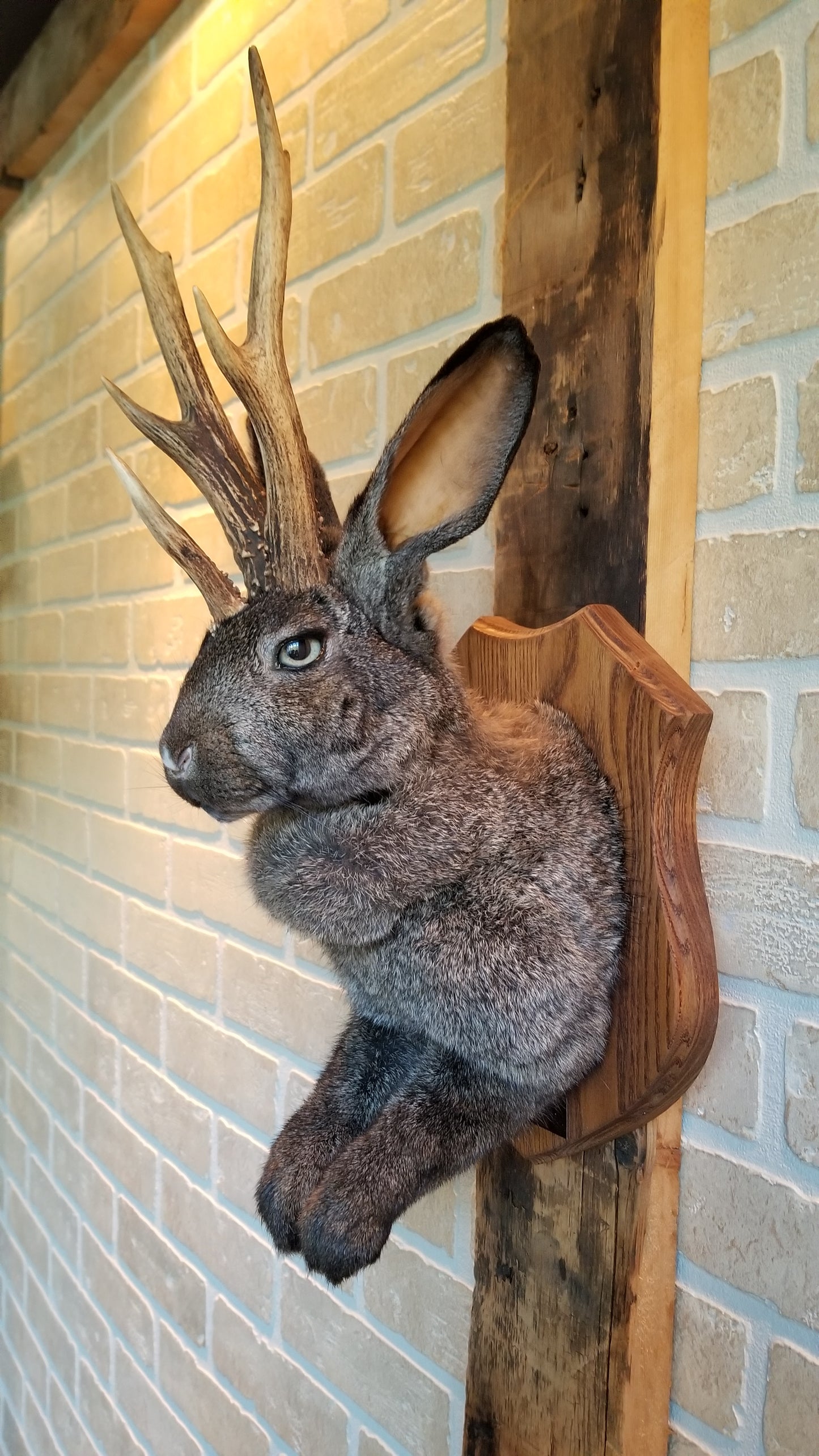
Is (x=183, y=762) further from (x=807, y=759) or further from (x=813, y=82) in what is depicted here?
(x=813, y=82)

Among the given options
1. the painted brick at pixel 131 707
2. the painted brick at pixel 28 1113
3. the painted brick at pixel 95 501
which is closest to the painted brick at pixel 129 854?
the painted brick at pixel 131 707

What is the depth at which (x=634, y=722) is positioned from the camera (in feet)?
2.05

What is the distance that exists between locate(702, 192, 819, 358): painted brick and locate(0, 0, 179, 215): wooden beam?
1.06m

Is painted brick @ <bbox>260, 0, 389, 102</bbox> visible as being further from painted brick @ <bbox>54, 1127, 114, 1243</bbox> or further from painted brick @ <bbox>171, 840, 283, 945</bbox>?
painted brick @ <bbox>54, 1127, 114, 1243</bbox>

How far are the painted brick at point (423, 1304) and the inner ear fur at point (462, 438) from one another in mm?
677

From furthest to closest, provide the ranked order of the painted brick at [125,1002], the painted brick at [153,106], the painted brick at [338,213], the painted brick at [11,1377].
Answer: the painted brick at [11,1377]
the painted brick at [125,1002]
the painted brick at [153,106]
the painted brick at [338,213]

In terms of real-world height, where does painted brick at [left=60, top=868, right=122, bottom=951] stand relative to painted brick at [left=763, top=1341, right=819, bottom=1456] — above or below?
above

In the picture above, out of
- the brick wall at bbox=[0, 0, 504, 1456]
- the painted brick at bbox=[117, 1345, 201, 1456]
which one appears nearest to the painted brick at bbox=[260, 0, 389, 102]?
the brick wall at bbox=[0, 0, 504, 1456]

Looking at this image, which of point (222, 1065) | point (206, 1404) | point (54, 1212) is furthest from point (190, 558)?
point (54, 1212)

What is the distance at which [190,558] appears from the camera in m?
0.58

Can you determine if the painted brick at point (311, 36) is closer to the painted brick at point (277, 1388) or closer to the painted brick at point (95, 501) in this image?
the painted brick at point (95, 501)

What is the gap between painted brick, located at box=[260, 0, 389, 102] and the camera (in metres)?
0.96

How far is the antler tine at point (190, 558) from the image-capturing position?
0.57 metres

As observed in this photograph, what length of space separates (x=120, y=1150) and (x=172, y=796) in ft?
1.97
